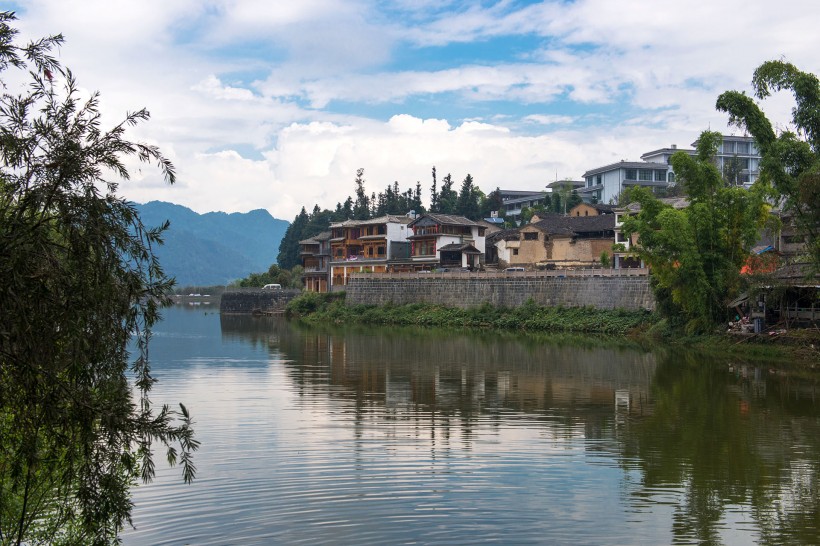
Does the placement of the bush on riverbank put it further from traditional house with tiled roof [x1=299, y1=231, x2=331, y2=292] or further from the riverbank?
traditional house with tiled roof [x1=299, y1=231, x2=331, y2=292]

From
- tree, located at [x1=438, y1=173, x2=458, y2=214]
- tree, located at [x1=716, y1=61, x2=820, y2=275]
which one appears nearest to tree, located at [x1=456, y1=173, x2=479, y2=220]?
tree, located at [x1=438, y1=173, x2=458, y2=214]

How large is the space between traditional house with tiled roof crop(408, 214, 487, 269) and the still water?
4270 centimetres

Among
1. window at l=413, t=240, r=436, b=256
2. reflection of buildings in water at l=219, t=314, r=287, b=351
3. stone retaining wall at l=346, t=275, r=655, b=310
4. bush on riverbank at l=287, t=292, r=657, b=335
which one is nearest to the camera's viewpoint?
reflection of buildings in water at l=219, t=314, r=287, b=351

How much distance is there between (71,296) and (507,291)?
56.4m

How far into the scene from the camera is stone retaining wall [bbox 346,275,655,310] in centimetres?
5481

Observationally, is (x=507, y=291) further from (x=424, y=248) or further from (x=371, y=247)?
(x=371, y=247)

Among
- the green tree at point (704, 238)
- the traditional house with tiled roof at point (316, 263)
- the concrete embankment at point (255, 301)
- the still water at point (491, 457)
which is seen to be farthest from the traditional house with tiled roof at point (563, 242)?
the still water at point (491, 457)

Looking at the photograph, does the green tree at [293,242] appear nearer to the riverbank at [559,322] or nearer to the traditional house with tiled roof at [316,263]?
the traditional house with tiled roof at [316,263]

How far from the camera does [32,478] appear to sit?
353 inches

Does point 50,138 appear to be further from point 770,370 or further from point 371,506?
point 770,370

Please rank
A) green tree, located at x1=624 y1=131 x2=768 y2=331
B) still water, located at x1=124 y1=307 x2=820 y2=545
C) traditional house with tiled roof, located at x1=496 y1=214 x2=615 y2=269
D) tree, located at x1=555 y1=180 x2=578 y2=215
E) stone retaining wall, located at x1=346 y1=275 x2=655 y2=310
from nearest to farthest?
still water, located at x1=124 y1=307 x2=820 y2=545, green tree, located at x1=624 y1=131 x2=768 y2=331, stone retaining wall, located at x1=346 y1=275 x2=655 y2=310, traditional house with tiled roof, located at x1=496 y1=214 x2=615 y2=269, tree, located at x1=555 y1=180 x2=578 y2=215

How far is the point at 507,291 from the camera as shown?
6316 cm

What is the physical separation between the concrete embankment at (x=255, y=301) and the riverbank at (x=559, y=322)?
389 centimetres

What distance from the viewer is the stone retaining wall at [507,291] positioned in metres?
54.8
